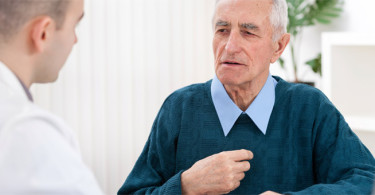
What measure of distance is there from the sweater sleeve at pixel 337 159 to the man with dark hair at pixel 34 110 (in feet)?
2.58

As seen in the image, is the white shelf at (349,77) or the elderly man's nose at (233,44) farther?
the white shelf at (349,77)

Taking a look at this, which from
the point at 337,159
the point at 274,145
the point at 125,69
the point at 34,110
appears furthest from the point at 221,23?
the point at 125,69

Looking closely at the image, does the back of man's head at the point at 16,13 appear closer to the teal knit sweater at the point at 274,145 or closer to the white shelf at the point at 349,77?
the teal knit sweater at the point at 274,145

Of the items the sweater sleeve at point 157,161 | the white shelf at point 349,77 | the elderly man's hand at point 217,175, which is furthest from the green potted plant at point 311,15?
the elderly man's hand at point 217,175

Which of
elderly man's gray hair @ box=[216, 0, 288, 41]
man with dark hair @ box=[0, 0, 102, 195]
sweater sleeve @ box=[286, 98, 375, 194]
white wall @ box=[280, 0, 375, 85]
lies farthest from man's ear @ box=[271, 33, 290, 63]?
white wall @ box=[280, 0, 375, 85]

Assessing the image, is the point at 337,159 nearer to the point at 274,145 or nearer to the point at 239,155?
the point at 274,145

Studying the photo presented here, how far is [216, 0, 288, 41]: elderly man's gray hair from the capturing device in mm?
1583

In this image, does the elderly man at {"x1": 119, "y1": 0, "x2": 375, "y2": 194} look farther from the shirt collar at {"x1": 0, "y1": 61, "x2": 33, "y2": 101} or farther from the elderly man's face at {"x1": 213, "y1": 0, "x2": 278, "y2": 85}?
the shirt collar at {"x1": 0, "y1": 61, "x2": 33, "y2": 101}

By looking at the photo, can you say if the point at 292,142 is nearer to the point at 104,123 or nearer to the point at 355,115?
the point at 355,115

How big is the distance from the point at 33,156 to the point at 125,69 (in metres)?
2.46

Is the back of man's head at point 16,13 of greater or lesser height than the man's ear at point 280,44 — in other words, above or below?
above

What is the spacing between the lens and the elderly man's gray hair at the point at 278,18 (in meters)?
1.58

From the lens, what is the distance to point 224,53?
5.10 feet

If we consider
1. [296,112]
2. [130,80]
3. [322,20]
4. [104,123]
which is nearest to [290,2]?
[322,20]
